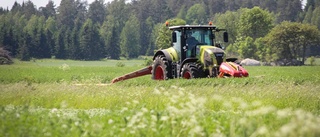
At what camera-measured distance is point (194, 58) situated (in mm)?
24031

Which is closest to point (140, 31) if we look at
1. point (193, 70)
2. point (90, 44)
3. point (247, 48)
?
point (90, 44)

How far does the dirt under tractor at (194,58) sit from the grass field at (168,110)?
1.08m

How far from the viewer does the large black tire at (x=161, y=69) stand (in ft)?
82.7

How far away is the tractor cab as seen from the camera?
81.4ft

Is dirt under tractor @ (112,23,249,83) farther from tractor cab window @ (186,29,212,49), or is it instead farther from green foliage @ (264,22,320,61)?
green foliage @ (264,22,320,61)


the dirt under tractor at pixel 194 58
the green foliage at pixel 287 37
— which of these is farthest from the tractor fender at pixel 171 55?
the green foliage at pixel 287 37

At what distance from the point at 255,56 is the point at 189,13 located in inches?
2937

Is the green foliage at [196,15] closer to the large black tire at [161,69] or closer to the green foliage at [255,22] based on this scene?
the green foliage at [255,22]

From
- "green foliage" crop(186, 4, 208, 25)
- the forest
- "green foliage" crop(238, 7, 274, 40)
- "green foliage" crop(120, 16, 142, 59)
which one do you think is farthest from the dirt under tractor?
"green foliage" crop(186, 4, 208, 25)

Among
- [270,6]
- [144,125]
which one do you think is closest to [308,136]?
[144,125]

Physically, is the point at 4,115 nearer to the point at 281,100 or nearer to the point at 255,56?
the point at 281,100

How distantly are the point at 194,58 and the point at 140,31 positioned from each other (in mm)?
122400

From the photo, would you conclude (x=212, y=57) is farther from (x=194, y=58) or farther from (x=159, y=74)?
(x=159, y=74)

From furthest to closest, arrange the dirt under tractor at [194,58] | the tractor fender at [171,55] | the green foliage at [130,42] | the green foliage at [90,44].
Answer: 1. the green foliage at [130,42]
2. the green foliage at [90,44]
3. the tractor fender at [171,55]
4. the dirt under tractor at [194,58]
